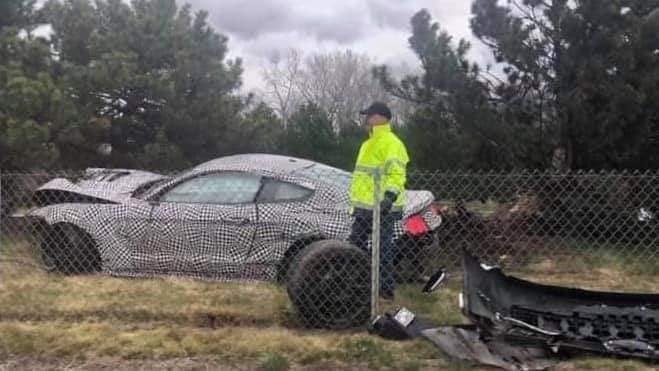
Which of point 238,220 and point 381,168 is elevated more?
point 381,168

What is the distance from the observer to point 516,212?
26.4 ft

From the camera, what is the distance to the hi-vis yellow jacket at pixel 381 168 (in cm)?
571

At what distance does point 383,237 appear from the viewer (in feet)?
19.7

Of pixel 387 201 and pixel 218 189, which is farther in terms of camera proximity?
pixel 218 189

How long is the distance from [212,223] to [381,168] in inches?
80.1

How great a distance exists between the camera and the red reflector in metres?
7.00

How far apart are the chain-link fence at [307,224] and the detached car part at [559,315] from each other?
89 centimetres

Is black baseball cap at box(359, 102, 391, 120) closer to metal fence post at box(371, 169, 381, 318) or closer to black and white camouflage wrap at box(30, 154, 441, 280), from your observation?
metal fence post at box(371, 169, 381, 318)

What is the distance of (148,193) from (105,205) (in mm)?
439

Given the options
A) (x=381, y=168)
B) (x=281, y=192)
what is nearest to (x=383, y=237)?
(x=381, y=168)

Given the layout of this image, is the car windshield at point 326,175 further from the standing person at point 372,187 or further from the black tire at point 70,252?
the black tire at point 70,252

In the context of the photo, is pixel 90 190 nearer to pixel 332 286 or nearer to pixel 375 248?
pixel 332 286

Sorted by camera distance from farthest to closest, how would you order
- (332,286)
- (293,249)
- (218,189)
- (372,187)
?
(218,189) → (293,249) → (372,187) → (332,286)

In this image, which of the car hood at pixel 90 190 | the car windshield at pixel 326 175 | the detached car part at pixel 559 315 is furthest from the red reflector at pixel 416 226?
the car hood at pixel 90 190
